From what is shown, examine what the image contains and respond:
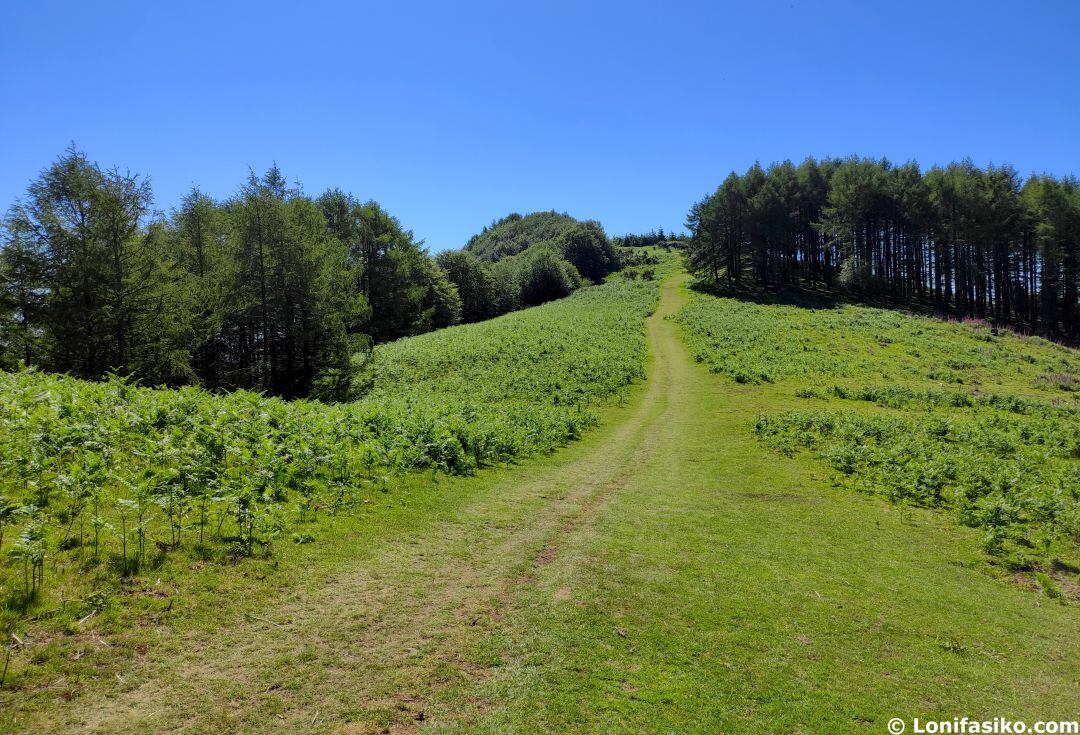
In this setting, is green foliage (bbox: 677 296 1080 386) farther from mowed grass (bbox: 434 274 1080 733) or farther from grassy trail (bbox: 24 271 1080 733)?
grassy trail (bbox: 24 271 1080 733)

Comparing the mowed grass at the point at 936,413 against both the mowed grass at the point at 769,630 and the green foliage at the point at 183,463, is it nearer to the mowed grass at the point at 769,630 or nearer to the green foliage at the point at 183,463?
the mowed grass at the point at 769,630

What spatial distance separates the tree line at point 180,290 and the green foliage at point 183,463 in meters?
10.6

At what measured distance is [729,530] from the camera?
11.6 m

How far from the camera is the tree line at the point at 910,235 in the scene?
6400 centimetres

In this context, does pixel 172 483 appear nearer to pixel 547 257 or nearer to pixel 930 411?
pixel 930 411

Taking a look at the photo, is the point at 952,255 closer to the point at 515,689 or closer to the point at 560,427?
the point at 560,427

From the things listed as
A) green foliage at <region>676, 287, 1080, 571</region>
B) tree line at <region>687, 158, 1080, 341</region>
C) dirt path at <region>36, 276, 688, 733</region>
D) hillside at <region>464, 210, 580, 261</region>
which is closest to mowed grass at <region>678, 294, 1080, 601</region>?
green foliage at <region>676, 287, 1080, 571</region>

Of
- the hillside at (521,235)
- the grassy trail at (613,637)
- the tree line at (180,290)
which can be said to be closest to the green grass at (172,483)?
the grassy trail at (613,637)

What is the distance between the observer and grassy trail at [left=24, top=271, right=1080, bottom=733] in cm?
525

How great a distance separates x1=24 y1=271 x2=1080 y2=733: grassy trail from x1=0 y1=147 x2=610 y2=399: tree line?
17561 millimetres

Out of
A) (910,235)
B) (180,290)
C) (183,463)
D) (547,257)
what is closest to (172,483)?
(183,463)

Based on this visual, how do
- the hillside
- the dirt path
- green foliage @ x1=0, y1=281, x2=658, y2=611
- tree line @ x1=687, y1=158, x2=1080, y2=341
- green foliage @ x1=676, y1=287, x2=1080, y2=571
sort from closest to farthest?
the dirt path < green foliage @ x1=0, y1=281, x2=658, y2=611 < green foliage @ x1=676, y1=287, x2=1080, y2=571 < tree line @ x1=687, y1=158, x2=1080, y2=341 < the hillside

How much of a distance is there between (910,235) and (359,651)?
89924 millimetres

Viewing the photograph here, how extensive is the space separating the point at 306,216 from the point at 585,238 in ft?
297
